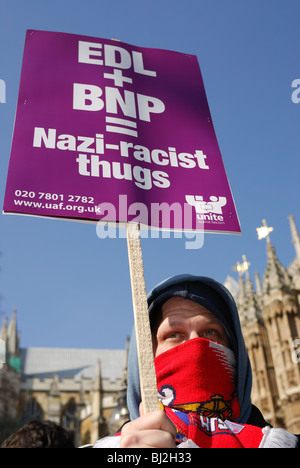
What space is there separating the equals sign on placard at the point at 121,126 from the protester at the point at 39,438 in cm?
228

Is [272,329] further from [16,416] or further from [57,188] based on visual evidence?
[16,416]

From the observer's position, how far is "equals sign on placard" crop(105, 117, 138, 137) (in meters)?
2.97

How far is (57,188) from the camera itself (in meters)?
2.64

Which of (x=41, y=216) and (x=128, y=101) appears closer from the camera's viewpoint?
(x=41, y=216)

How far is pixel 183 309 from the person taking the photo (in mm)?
2709

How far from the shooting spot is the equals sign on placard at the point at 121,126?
297cm

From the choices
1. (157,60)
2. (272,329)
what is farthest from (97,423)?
(157,60)

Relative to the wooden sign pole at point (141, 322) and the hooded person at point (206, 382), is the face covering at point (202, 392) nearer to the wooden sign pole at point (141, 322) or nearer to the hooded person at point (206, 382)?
the hooded person at point (206, 382)

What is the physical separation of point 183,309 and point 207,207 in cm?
64

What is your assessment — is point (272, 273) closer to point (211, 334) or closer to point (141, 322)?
point (211, 334)

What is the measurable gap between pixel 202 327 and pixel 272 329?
24.0 m

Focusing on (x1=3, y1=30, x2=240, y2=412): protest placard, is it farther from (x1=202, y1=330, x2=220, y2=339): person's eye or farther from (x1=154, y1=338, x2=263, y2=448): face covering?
(x1=202, y1=330, x2=220, y2=339): person's eye
